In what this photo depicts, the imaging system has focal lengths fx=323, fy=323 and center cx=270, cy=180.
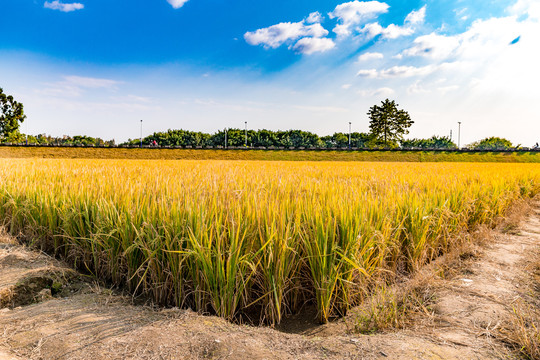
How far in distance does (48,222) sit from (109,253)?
4.93 feet

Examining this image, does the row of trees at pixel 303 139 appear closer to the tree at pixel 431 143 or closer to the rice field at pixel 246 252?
the tree at pixel 431 143

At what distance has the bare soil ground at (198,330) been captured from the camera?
154cm

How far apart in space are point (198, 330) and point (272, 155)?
38855 millimetres

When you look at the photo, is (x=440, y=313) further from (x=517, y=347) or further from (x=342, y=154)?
(x=342, y=154)

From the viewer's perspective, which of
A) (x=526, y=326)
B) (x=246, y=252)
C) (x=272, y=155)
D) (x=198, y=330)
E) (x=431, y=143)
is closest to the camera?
(x=198, y=330)

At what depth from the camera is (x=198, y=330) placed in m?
1.69

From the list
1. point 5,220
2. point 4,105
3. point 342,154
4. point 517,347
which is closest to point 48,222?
point 5,220

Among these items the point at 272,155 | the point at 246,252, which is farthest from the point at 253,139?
the point at 246,252

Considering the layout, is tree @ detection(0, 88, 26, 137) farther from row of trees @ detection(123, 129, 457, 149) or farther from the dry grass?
the dry grass

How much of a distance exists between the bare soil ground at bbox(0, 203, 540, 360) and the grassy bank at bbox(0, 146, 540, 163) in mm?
35266

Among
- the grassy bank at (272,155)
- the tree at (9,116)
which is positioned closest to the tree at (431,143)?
the grassy bank at (272,155)

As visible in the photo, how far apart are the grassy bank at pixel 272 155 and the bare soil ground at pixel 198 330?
35266 mm

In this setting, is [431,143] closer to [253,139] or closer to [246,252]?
[253,139]

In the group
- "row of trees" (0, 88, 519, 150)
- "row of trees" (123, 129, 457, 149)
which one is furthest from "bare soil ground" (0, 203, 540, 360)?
"row of trees" (123, 129, 457, 149)
